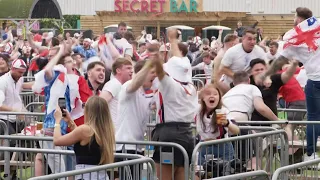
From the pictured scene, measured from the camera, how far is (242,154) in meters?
10.7

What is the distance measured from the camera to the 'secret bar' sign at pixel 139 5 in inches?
2313

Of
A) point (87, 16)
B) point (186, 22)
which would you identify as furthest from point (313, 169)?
point (87, 16)

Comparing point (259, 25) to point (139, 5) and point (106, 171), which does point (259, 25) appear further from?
point (106, 171)

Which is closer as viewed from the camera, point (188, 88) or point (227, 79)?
point (188, 88)

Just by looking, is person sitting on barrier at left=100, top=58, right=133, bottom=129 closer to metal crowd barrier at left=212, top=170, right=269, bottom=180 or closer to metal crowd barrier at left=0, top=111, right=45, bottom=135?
metal crowd barrier at left=0, top=111, right=45, bottom=135

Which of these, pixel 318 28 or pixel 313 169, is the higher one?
pixel 318 28

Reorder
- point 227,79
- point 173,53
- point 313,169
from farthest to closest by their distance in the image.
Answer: point 227,79, point 173,53, point 313,169

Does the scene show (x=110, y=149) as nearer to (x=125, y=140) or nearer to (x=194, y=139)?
(x=125, y=140)

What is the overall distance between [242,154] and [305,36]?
2439mm

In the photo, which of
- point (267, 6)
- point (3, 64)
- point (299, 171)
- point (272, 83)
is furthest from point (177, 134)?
point (267, 6)

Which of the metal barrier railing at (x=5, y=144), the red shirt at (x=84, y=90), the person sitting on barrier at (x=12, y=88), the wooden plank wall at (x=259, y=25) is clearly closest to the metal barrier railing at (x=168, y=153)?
the metal barrier railing at (x=5, y=144)

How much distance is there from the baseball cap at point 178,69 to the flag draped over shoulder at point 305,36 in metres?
1.81

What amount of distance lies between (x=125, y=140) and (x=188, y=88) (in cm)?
100

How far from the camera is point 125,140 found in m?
10.5
